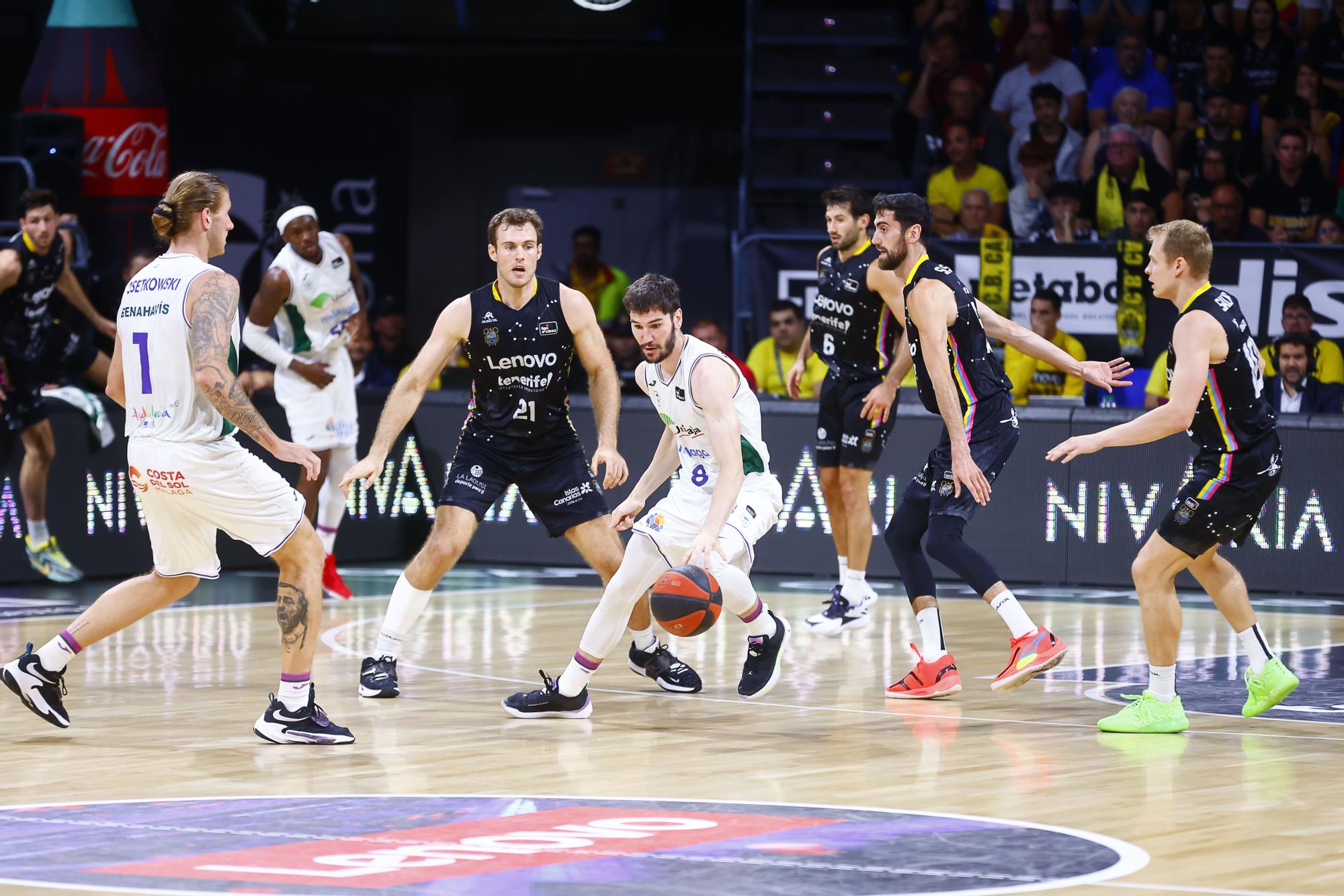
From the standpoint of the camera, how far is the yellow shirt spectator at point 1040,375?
1404 centimetres

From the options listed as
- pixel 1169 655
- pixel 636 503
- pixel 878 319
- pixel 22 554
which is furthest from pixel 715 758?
pixel 22 554

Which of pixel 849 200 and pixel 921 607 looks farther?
pixel 849 200

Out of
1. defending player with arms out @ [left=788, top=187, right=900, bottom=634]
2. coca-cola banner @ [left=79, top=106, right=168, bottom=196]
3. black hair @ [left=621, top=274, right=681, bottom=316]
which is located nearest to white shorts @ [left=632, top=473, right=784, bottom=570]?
black hair @ [left=621, top=274, right=681, bottom=316]

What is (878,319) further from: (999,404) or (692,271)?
Answer: (692,271)

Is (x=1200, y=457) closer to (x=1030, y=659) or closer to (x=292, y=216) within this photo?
(x=1030, y=659)

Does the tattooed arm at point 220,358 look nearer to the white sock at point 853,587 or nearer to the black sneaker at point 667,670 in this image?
the black sneaker at point 667,670

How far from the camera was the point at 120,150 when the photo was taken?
54.6 feet

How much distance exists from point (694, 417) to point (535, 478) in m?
0.92

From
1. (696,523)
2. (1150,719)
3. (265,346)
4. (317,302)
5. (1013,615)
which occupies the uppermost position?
(317,302)

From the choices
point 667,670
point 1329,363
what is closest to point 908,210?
point 667,670

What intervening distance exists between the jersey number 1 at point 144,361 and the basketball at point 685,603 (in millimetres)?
1924

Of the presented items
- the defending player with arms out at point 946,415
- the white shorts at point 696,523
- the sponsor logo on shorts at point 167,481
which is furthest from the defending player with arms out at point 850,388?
the sponsor logo on shorts at point 167,481

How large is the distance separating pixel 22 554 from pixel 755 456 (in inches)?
241

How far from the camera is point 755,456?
8.38 meters
